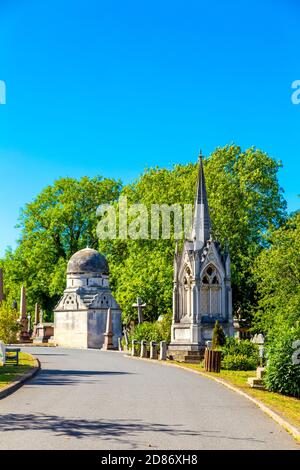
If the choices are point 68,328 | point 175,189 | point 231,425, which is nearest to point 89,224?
point 68,328

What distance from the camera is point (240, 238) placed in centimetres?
4400

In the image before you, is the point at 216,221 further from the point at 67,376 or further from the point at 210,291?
the point at 67,376

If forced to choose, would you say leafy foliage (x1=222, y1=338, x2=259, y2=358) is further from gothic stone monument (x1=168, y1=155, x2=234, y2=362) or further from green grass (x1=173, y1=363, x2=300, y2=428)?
green grass (x1=173, y1=363, x2=300, y2=428)

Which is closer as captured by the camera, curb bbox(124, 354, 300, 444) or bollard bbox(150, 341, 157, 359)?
curb bbox(124, 354, 300, 444)

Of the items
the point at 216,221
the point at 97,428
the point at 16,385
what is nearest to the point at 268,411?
the point at 97,428

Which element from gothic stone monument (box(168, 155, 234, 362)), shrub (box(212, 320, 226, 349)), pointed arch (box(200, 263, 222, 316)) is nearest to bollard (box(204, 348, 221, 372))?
shrub (box(212, 320, 226, 349))

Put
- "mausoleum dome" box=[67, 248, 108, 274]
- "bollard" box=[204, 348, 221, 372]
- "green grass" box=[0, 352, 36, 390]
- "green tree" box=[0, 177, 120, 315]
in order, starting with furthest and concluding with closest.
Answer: "green tree" box=[0, 177, 120, 315] < "mausoleum dome" box=[67, 248, 108, 274] < "bollard" box=[204, 348, 221, 372] < "green grass" box=[0, 352, 36, 390]

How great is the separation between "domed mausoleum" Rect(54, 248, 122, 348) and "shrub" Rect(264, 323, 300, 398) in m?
34.7

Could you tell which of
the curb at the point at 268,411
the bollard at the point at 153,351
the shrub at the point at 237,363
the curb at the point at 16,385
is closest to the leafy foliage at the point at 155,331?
the bollard at the point at 153,351

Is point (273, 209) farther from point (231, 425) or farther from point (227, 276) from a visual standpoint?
point (231, 425)

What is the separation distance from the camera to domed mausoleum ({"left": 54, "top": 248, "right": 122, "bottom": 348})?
53.5 meters

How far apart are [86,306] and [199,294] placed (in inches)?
886

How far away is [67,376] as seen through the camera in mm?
21281

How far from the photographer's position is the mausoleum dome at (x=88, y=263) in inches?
2229
